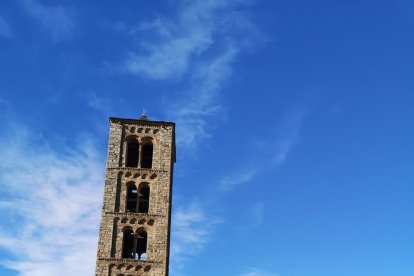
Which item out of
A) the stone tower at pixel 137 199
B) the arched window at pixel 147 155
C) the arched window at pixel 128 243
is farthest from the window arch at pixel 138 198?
the arched window at pixel 147 155

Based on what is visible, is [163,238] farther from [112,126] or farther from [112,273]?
[112,126]

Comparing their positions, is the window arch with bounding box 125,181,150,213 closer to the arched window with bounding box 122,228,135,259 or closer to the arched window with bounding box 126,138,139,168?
the arched window with bounding box 122,228,135,259

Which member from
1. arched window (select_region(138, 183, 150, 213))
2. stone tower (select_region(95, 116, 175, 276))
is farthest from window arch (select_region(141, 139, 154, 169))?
arched window (select_region(138, 183, 150, 213))

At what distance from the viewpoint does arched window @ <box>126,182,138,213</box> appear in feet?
120

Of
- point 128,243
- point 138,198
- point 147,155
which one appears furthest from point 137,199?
point 147,155

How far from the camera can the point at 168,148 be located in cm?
3822

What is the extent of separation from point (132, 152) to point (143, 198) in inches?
138

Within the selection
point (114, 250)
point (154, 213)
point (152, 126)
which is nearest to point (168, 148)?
point (152, 126)

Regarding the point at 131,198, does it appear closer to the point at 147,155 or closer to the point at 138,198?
the point at 138,198

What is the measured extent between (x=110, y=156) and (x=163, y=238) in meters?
6.27

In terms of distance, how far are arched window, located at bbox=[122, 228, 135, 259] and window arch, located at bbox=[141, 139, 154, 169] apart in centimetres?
470

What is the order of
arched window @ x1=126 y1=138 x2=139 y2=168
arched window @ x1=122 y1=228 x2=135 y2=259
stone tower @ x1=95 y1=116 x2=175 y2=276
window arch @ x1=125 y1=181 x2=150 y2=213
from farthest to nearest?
arched window @ x1=126 y1=138 x2=139 y2=168 < window arch @ x1=125 y1=181 x2=150 y2=213 < arched window @ x1=122 y1=228 x2=135 y2=259 < stone tower @ x1=95 y1=116 x2=175 y2=276

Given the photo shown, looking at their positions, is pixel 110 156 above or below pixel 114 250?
above

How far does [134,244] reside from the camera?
115 feet
